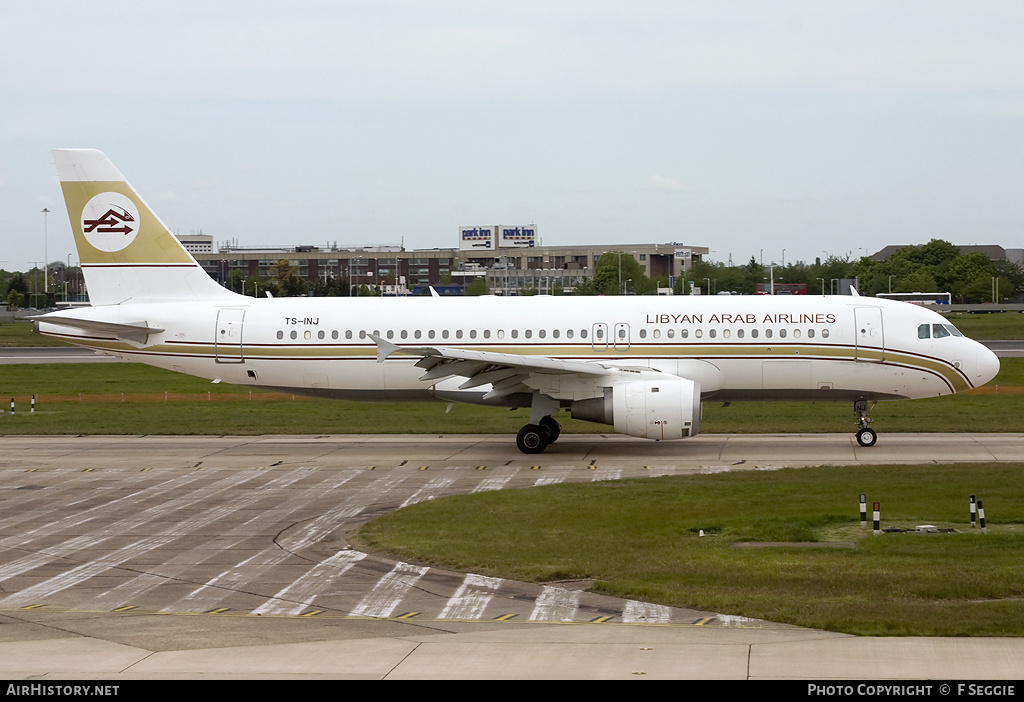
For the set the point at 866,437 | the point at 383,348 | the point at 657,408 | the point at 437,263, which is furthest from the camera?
the point at 437,263

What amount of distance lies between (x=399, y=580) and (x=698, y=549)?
15.2 feet

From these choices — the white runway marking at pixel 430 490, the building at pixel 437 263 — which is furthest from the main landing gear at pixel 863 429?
the building at pixel 437 263

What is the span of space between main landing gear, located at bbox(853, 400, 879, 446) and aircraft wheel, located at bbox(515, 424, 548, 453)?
834 cm

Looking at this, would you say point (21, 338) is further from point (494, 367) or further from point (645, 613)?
point (645, 613)

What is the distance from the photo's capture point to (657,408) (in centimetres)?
2755

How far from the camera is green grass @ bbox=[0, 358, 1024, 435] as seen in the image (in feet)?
112

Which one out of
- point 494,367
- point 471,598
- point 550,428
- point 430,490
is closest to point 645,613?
point 471,598

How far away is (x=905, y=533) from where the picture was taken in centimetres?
1780

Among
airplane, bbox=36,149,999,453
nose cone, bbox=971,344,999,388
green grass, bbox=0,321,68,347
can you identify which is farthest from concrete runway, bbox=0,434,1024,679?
green grass, bbox=0,321,68,347

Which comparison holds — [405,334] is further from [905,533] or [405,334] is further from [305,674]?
[305,674]

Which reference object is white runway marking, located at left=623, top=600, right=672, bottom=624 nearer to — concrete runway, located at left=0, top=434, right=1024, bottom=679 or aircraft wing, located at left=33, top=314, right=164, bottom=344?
concrete runway, located at left=0, top=434, right=1024, bottom=679

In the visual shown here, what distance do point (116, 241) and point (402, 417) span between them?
35.3ft

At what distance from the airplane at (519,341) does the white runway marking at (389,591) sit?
1143cm

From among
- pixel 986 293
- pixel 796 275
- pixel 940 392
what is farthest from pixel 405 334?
pixel 796 275
